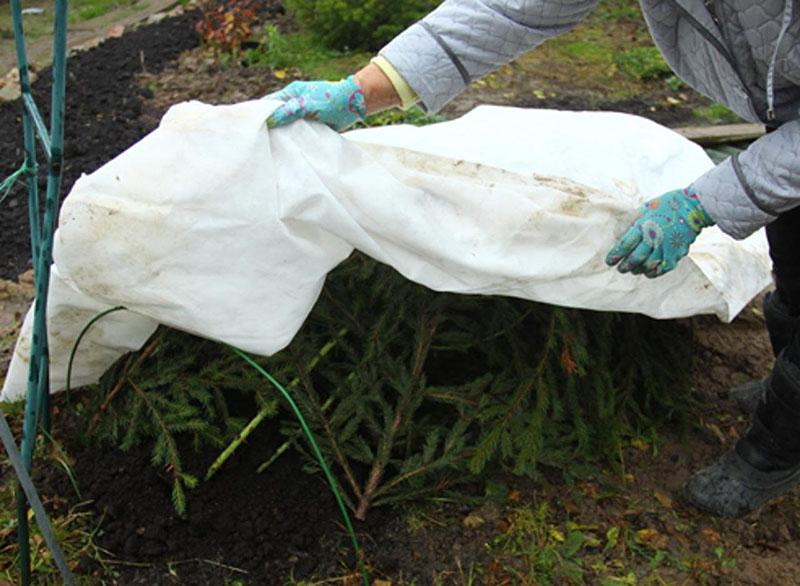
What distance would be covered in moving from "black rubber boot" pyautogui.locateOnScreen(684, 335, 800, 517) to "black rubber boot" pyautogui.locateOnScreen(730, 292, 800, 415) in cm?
25

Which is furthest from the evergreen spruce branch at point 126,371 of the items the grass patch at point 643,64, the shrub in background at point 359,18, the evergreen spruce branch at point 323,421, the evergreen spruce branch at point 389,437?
the grass patch at point 643,64

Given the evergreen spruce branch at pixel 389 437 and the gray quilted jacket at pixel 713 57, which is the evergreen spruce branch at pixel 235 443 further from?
the gray quilted jacket at pixel 713 57

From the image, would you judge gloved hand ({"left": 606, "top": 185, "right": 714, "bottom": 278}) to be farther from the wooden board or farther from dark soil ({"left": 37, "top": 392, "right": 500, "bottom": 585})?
the wooden board

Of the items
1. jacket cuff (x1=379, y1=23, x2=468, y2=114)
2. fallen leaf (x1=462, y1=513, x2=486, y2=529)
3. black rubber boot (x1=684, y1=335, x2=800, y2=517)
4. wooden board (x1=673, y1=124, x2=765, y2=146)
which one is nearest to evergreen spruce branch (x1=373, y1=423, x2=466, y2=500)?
fallen leaf (x1=462, y1=513, x2=486, y2=529)

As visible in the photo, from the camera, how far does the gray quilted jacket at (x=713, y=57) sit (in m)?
1.79

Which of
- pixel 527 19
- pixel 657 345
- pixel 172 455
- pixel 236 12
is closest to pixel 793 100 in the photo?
pixel 527 19

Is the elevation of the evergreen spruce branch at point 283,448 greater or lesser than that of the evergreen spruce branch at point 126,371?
lesser

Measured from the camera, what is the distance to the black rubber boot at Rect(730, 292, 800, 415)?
255cm

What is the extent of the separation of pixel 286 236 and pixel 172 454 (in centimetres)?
57

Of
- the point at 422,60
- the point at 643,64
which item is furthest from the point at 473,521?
the point at 643,64

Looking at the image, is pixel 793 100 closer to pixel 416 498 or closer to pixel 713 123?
pixel 416 498

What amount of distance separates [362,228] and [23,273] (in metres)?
1.85

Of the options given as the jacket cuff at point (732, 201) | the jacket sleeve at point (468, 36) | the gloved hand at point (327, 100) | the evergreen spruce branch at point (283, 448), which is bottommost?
the evergreen spruce branch at point (283, 448)

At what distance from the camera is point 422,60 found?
2012mm
